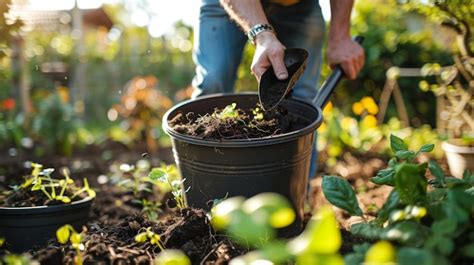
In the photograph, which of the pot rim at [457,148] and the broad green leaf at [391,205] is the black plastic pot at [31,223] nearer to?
the broad green leaf at [391,205]

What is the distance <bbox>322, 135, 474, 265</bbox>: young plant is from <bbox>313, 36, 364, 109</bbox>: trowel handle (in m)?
0.80

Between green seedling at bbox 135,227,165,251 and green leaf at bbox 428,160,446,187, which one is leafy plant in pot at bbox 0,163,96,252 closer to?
green seedling at bbox 135,227,165,251

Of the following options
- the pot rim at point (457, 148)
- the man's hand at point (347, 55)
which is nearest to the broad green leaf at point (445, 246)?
the man's hand at point (347, 55)

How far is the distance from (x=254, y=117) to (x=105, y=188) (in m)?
1.49

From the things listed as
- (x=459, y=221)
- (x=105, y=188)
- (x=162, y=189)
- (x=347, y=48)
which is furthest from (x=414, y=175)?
(x=105, y=188)

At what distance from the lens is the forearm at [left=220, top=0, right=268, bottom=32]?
1767mm

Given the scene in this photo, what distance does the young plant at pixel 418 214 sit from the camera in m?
0.99

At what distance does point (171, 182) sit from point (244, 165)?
0.97 ft

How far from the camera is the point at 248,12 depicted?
1784mm

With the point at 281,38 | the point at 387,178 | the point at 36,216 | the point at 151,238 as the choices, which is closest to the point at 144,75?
the point at 281,38

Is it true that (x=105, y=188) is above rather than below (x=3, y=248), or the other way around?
below

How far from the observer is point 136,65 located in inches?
374

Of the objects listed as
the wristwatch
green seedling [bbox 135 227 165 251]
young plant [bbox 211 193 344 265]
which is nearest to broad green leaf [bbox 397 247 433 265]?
young plant [bbox 211 193 344 265]

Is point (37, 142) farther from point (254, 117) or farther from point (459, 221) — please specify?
point (459, 221)
